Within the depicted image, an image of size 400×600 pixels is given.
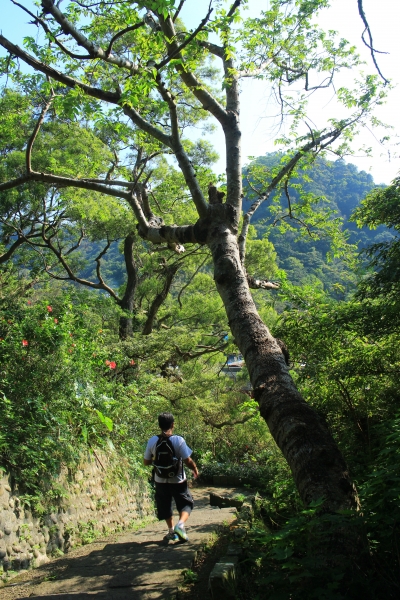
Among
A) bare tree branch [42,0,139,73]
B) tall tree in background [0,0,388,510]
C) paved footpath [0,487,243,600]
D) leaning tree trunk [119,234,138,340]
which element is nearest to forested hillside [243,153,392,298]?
tall tree in background [0,0,388,510]

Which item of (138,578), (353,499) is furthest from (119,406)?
(353,499)

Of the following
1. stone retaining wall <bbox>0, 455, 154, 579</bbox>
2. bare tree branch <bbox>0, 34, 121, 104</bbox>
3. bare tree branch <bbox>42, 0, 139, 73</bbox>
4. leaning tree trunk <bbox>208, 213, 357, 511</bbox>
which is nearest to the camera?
leaning tree trunk <bbox>208, 213, 357, 511</bbox>

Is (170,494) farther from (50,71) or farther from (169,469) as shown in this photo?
(50,71)

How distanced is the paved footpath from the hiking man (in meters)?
0.27

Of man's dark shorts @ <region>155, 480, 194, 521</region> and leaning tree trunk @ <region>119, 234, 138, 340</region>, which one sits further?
leaning tree trunk @ <region>119, 234, 138, 340</region>

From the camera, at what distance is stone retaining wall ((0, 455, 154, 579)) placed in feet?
14.2

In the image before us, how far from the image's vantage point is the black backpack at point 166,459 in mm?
4590

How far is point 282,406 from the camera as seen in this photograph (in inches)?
127

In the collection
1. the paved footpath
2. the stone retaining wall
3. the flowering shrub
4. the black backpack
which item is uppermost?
the flowering shrub

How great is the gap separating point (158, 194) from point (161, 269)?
3192mm

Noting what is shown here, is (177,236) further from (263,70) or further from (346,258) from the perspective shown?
(346,258)

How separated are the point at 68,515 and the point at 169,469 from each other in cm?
172

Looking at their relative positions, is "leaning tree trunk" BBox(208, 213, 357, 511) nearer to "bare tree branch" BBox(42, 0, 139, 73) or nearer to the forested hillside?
"bare tree branch" BBox(42, 0, 139, 73)

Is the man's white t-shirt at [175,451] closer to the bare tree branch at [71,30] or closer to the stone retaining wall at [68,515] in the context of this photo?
A: the stone retaining wall at [68,515]
